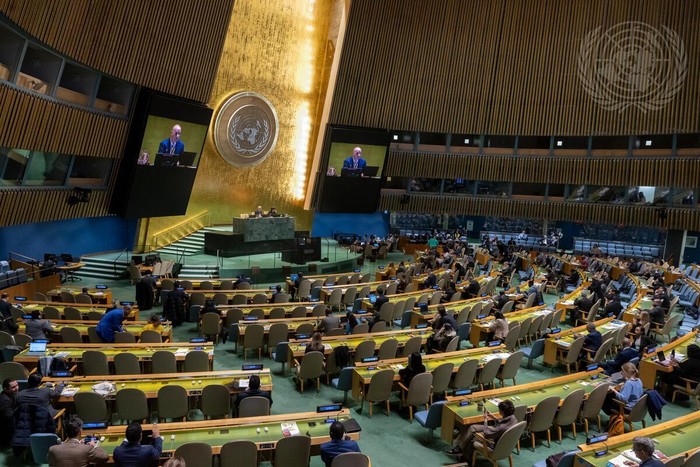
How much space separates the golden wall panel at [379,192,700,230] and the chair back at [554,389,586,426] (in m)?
20.2

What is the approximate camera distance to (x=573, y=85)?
24.9 m

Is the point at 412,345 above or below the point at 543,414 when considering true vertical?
above

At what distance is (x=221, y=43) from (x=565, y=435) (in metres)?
17.8

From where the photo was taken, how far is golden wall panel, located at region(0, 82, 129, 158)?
501 inches

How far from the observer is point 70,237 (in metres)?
18.5

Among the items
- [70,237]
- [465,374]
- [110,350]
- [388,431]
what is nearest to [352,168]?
[70,237]

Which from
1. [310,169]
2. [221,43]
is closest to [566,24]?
[310,169]

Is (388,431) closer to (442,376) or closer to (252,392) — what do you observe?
(442,376)

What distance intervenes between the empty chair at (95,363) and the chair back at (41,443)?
95.1 inches

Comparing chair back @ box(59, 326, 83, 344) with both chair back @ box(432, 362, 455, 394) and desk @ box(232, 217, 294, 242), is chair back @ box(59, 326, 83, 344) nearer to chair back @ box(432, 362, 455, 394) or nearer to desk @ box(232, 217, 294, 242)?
chair back @ box(432, 362, 455, 394)

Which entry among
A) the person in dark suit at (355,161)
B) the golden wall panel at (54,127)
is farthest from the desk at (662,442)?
the person in dark suit at (355,161)

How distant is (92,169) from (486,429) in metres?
17.0

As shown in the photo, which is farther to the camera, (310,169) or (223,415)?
(310,169)

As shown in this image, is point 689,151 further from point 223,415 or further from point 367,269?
point 223,415
